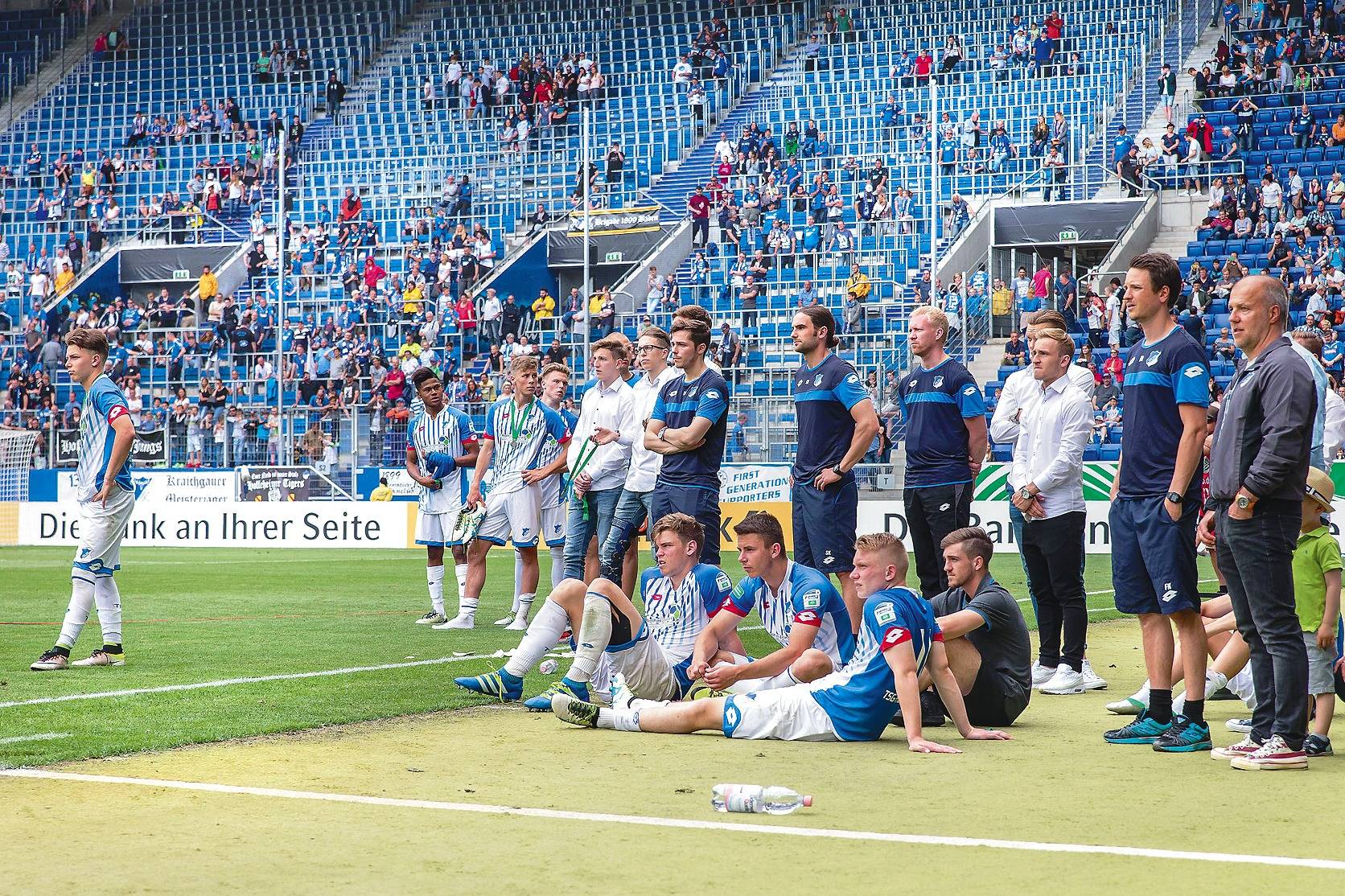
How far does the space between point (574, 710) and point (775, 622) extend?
3.79 ft

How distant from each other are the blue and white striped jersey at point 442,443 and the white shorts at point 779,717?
774 cm

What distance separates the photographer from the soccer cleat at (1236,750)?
6.88 metres

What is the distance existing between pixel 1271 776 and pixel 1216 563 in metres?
0.97

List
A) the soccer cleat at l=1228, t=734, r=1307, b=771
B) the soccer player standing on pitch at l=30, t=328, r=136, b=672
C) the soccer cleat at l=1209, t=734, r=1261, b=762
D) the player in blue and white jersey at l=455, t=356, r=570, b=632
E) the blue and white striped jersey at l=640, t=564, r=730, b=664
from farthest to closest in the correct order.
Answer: the player in blue and white jersey at l=455, t=356, r=570, b=632 < the soccer player standing on pitch at l=30, t=328, r=136, b=672 < the blue and white striped jersey at l=640, t=564, r=730, b=664 < the soccer cleat at l=1209, t=734, r=1261, b=762 < the soccer cleat at l=1228, t=734, r=1307, b=771

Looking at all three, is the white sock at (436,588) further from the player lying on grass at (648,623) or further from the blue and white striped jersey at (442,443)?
the player lying on grass at (648,623)

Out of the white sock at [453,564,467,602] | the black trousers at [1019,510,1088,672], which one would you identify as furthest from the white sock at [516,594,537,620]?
the black trousers at [1019,510,1088,672]

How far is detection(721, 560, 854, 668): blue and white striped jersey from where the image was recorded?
26.3ft

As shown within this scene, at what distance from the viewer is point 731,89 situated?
40.7 m

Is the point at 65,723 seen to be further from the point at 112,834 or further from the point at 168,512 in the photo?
the point at 168,512

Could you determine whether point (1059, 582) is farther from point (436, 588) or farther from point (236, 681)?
point (436, 588)

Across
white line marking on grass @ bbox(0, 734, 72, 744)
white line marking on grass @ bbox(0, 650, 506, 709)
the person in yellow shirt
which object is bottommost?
white line marking on grass @ bbox(0, 650, 506, 709)

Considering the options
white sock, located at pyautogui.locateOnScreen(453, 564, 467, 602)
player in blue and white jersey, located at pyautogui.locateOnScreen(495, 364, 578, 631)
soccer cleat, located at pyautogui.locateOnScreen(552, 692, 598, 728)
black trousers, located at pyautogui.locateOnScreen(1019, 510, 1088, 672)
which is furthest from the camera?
white sock, located at pyautogui.locateOnScreen(453, 564, 467, 602)

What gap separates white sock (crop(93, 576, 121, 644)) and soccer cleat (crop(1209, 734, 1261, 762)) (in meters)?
6.71

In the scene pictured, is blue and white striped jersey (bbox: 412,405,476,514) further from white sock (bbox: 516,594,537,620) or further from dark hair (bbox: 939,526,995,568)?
dark hair (bbox: 939,526,995,568)
